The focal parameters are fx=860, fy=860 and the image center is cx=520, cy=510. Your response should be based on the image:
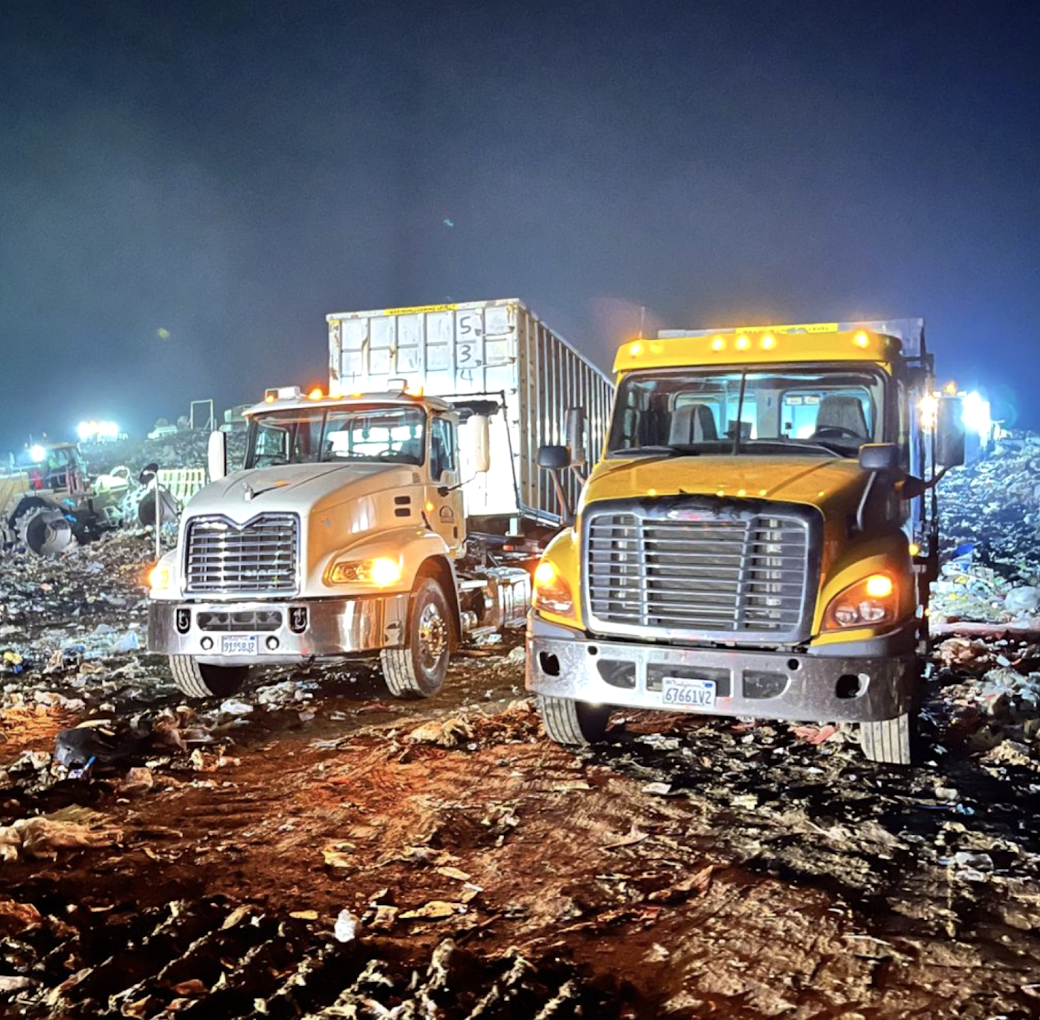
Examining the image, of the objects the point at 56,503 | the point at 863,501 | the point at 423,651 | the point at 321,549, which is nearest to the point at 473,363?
the point at 423,651

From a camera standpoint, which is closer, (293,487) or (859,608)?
(859,608)

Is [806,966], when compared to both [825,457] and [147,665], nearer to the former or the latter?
[825,457]

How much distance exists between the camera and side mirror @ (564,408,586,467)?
20.1ft

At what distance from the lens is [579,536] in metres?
4.88

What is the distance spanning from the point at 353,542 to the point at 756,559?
335 centimetres

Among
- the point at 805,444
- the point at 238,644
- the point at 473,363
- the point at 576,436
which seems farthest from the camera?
the point at 473,363

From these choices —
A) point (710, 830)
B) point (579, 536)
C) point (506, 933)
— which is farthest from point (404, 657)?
point (506, 933)

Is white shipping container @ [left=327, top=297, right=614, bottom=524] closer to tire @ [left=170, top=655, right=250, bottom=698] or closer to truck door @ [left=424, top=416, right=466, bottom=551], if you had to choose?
truck door @ [left=424, top=416, right=466, bottom=551]

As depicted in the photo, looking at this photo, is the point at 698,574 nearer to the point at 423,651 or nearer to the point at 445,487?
the point at 423,651

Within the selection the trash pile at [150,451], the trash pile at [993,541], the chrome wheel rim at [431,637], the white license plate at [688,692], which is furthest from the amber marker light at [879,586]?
the trash pile at [150,451]

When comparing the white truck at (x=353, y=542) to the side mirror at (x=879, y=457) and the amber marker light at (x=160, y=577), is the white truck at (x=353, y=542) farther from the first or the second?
the side mirror at (x=879, y=457)

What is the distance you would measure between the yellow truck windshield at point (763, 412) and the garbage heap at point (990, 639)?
211cm

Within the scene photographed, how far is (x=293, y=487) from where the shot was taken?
22.1 feet

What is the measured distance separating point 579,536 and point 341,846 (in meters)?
2.03
